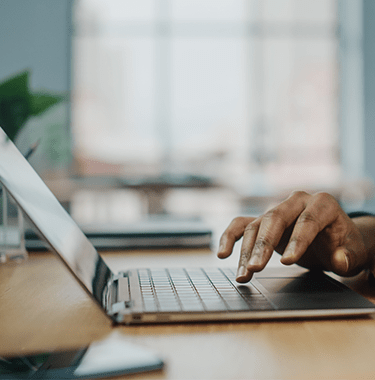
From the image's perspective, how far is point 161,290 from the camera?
461 millimetres

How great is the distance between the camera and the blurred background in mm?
4738

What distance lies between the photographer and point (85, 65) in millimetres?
4820

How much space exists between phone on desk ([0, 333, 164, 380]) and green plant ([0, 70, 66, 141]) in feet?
1.67

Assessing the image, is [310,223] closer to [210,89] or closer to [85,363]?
[85,363]

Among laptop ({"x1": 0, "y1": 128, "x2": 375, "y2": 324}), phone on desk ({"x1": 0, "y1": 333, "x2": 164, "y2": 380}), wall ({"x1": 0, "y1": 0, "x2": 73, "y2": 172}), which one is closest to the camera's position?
phone on desk ({"x1": 0, "y1": 333, "x2": 164, "y2": 380})

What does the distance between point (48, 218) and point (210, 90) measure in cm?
458

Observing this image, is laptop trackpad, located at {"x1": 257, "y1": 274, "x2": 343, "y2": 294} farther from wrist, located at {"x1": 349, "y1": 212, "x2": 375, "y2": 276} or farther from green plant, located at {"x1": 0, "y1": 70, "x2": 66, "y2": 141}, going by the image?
green plant, located at {"x1": 0, "y1": 70, "x2": 66, "y2": 141}

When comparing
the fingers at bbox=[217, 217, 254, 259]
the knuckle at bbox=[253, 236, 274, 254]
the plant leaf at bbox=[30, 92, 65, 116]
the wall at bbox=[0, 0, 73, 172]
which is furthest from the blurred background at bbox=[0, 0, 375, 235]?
the knuckle at bbox=[253, 236, 274, 254]

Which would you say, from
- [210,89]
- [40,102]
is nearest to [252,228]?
[40,102]

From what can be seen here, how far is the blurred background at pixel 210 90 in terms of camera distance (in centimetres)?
474

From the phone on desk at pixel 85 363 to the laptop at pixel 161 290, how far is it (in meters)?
0.07

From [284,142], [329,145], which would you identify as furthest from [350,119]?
[284,142]

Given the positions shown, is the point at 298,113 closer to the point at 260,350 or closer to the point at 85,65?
the point at 85,65

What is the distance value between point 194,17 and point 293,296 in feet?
16.1
